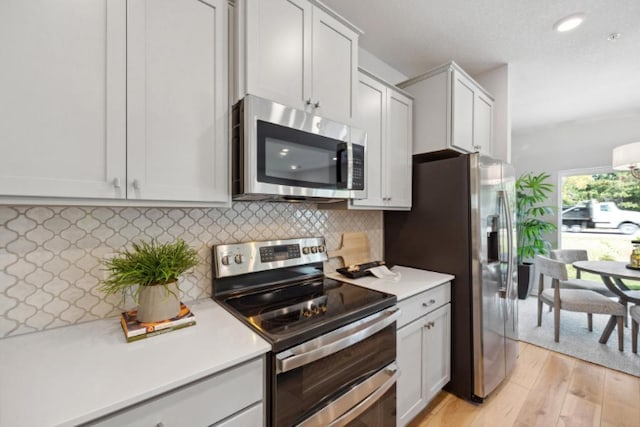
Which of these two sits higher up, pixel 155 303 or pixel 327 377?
pixel 155 303

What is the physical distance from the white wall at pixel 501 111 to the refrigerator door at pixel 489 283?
72 centimetres


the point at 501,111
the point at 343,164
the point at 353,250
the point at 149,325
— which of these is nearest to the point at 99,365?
the point at 149,325

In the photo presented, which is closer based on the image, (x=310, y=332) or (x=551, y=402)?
(x=310, y=332)

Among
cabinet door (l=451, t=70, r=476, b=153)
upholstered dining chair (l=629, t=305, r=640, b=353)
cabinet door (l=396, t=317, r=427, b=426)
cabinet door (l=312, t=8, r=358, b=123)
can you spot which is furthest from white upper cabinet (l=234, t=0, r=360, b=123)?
upholstered dining chair (l=629, t=305, r=640, b=353)

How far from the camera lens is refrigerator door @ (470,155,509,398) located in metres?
1.85

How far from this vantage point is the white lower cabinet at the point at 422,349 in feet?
5.17

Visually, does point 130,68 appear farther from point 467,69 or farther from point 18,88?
point 467,69

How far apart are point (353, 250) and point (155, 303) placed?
1428 mm

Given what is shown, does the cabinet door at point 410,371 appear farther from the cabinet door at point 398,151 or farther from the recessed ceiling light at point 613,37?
the recessed ceiling light at point 613,37

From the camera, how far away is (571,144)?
4230 mm

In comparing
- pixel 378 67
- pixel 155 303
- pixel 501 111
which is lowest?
pixel 155 303

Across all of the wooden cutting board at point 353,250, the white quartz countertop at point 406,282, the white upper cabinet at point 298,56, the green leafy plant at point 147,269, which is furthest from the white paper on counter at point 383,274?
the green leafy plant at point 147,269

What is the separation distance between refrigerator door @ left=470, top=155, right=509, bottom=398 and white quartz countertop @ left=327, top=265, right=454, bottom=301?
264mm

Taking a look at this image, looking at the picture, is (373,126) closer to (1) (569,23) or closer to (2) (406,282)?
(2) (406,282)
